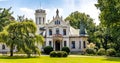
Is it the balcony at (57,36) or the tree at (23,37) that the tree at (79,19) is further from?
the tree at (23,37)

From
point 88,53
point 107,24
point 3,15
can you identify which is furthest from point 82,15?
point 107,24

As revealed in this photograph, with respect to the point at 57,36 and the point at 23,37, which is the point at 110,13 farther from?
the point at 57,36

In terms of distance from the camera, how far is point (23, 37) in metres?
42.9

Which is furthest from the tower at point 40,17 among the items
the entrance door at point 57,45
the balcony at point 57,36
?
the balcony at point 57,36

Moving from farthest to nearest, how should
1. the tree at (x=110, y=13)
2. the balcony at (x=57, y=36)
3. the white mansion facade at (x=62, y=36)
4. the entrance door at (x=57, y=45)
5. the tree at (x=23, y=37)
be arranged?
the entrance door at (x=57, y=45) → the white mansion facade at (x=62, y=36) → the balcony at (x=57, y=36) → the tree at (x=110, y=13) → the tree at (x=23, y=37)

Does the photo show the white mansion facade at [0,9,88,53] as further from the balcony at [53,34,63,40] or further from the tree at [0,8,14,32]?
the tree at [0,8,14,32]

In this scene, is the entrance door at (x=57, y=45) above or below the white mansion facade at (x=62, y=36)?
below

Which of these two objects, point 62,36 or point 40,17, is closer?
point 62,36

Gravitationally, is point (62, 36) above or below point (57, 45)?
above

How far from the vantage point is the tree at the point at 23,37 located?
4150 centimetres

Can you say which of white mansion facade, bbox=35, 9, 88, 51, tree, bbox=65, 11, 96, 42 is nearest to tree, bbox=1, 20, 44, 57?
white mansion facade, bbox=35, 9, 88, 51

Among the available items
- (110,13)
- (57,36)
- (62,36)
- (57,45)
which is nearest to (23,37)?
(110,13)

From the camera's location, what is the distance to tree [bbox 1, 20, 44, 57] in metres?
41.5

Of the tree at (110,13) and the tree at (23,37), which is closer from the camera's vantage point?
the tree at (23,37)
